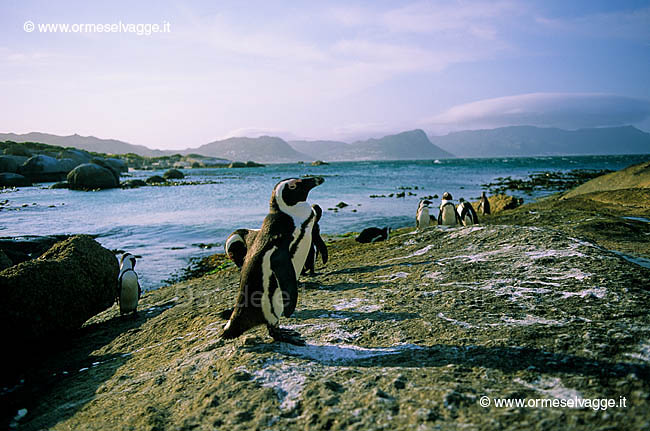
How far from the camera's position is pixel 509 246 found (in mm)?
6047

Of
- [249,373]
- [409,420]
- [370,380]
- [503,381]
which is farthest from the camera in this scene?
[249,373]

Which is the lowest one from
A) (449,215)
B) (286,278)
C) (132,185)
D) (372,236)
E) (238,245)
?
(372,236)

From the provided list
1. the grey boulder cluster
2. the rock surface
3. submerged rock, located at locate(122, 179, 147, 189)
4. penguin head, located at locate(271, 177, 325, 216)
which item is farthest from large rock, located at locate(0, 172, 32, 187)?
the rock surface

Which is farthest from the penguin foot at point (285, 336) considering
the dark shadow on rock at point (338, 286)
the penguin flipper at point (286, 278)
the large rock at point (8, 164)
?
the large rock at point (8, 164)

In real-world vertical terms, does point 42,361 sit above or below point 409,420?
below

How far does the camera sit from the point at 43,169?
157ft

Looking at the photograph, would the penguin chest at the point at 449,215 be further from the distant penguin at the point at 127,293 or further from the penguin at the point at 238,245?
the distant penguin at the point at 127,293

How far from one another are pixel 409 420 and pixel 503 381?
789mm

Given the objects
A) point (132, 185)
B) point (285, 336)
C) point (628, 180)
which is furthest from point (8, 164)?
point (628, 180)

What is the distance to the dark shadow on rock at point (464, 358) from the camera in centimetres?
255

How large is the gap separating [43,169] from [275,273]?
5772 centimetres

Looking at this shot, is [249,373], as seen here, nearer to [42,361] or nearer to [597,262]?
[42,361]

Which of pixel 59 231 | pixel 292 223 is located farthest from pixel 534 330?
pixel 59 231

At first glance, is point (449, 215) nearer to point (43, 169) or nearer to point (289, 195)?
point (289, 195)
